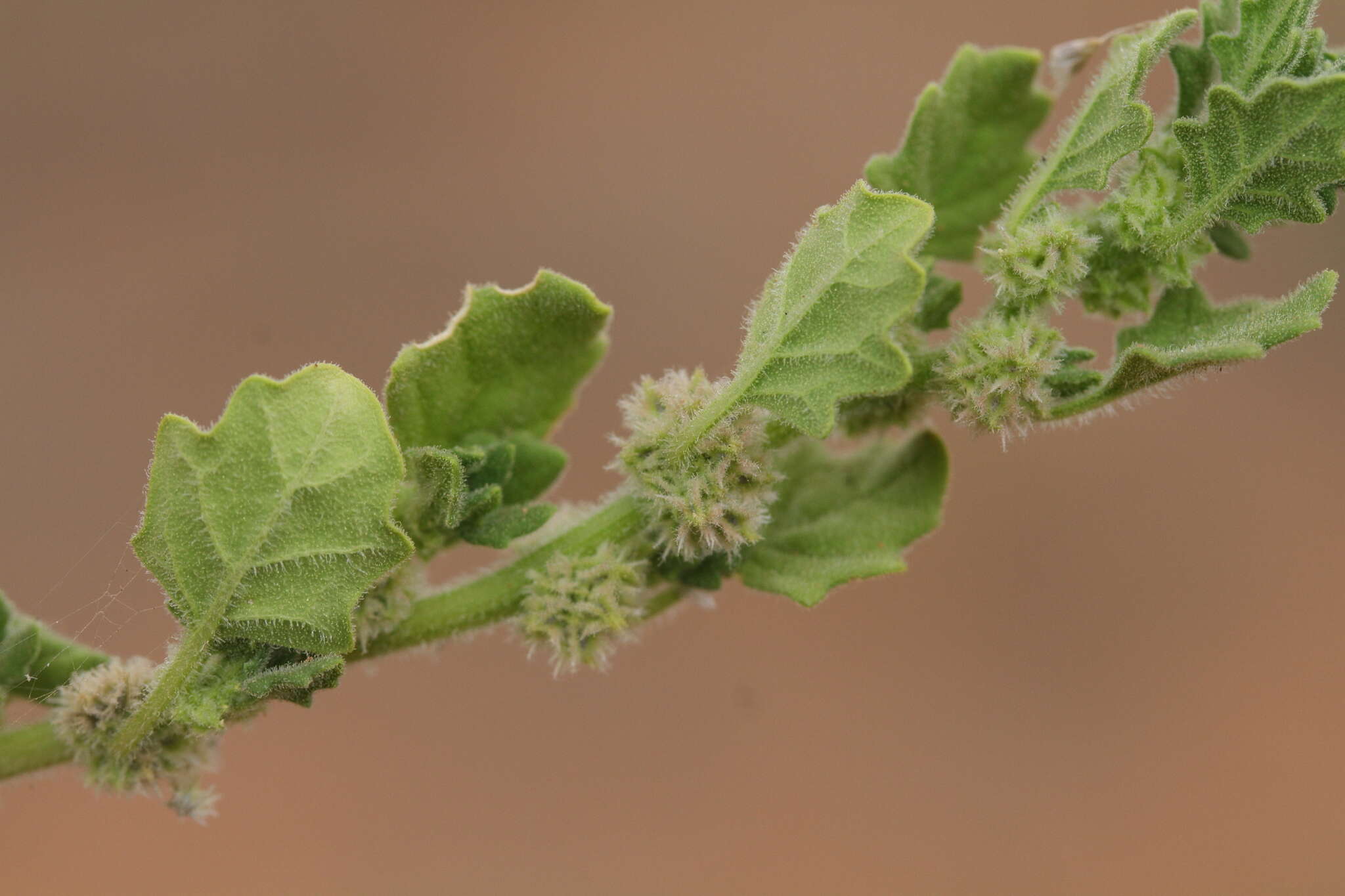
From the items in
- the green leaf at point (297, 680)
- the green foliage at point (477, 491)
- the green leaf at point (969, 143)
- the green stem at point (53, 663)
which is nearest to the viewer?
the green leaf at point (297, 680)

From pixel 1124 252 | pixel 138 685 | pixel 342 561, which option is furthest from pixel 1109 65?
pixel 138 685

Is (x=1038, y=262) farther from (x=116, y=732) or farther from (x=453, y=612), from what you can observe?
(x=116, y=732)

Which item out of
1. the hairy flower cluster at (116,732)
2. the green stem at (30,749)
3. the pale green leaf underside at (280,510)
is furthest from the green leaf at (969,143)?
the green stem at (30,749)

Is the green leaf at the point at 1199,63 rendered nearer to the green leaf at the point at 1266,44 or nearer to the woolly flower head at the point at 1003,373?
the green leaf at the point at 1266,44

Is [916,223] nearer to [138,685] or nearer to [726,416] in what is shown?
[726,416]

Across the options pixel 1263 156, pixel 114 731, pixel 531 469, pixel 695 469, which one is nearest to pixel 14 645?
pixel 114 731
